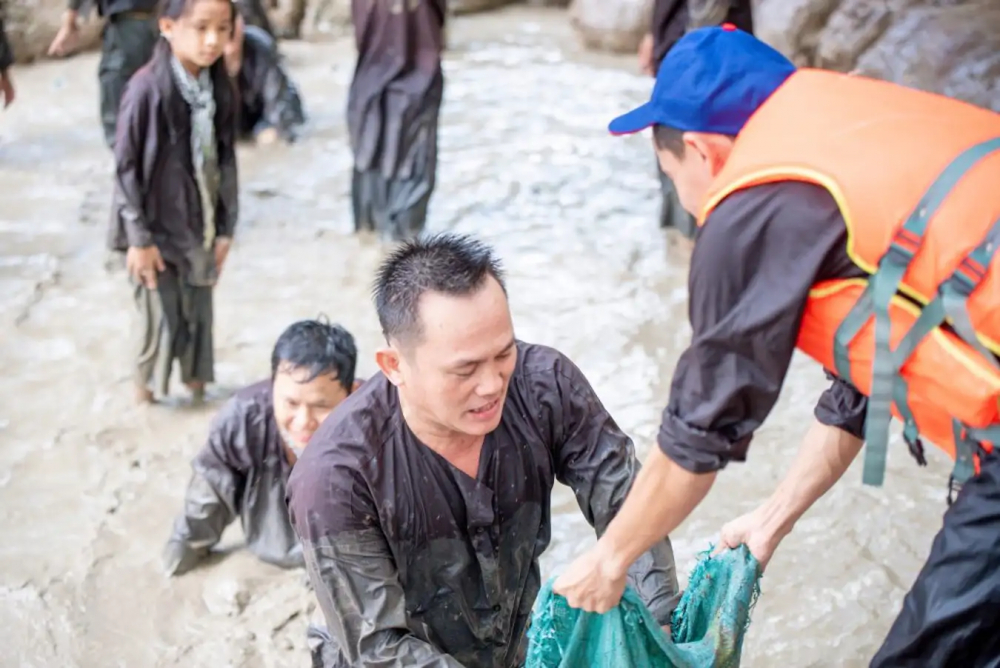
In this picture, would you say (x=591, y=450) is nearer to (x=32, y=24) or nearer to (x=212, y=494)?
(x=212, y=494)

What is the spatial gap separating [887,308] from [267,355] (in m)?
3.47

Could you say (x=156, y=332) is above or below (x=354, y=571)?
below

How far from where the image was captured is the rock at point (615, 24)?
9969 mm

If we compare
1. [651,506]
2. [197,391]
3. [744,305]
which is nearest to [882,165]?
[744,305]

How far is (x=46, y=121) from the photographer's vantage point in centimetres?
793

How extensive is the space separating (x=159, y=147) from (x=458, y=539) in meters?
2.20

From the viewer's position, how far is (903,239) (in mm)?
1750

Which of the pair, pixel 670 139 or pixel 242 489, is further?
pixel 242 489

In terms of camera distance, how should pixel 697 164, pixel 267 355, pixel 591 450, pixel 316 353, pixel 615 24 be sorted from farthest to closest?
pixel 615 24 → pixel 267 355 → pixel 316 353 → pixel 591 450 → pixel 697 164

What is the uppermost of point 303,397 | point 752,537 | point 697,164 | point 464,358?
point 697,164

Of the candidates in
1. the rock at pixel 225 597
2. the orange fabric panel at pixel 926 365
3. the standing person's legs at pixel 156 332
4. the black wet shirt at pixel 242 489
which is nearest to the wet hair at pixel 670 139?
the orange fabric panel at pixel 926 365

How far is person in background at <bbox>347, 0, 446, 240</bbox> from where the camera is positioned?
5531 mm

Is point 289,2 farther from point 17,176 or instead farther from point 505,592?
point 505,592

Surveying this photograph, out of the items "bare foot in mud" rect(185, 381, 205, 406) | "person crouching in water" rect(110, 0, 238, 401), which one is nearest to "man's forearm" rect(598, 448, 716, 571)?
"person crouching in water" rect(110, 0, 238, 401)
